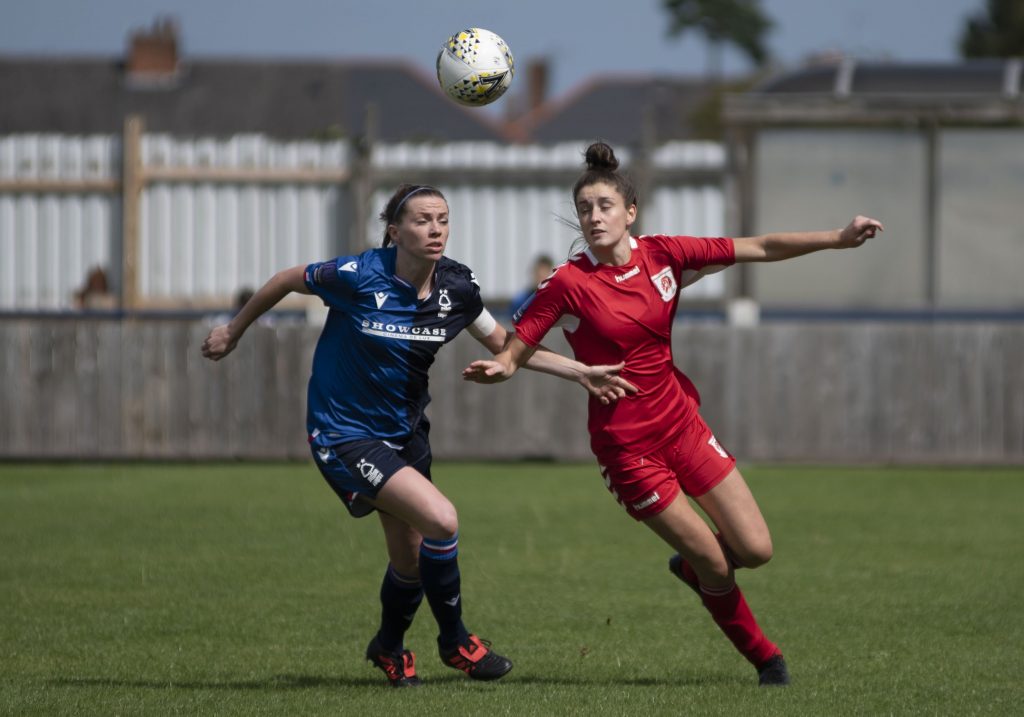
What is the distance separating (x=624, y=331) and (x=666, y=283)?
0.32 meters

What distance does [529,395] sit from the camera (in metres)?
17.0

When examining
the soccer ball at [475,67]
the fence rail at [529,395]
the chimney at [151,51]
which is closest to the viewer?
the soccer ball at [475,67]

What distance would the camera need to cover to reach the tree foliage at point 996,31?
6831cm

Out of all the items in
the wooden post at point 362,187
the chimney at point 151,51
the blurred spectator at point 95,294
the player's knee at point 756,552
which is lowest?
the player's knee at point 756,552

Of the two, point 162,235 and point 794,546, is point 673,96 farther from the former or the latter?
point 794,546

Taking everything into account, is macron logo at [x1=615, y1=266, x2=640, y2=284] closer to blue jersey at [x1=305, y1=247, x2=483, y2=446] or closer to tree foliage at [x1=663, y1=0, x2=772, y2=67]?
blue jersey at [x1=305, y1=247, x2=483, y2=446]

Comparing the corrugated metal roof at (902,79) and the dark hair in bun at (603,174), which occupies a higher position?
the corrugated metal roof at (902,79)

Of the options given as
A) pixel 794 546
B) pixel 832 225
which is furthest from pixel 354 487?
pixel 832 225

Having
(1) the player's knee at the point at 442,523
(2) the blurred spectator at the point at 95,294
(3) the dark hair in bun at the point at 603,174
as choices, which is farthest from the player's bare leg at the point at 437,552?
(2) the blurred spectator at the point at 95,294

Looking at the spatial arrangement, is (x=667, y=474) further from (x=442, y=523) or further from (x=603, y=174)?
(x=603, y=174)

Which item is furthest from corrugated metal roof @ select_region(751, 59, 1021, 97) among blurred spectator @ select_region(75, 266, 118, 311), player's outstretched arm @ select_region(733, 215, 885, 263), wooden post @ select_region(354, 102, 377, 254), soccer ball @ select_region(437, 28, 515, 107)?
player's outstretched arm @ select_region(733, 215, 885, 263)

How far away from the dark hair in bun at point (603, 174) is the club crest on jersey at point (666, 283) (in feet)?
1.07

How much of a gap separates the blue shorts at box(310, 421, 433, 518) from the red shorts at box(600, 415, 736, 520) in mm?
855

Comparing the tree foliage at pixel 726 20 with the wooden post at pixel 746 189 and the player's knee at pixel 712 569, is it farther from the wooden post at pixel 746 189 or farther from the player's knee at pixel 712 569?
the player's knee at pixel 712 569
